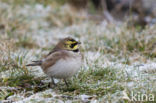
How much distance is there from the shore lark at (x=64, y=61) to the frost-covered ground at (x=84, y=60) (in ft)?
0.81

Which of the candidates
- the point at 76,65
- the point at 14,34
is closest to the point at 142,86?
the point at 76,65

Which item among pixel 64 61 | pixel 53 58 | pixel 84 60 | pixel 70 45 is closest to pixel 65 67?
pixel 64 61

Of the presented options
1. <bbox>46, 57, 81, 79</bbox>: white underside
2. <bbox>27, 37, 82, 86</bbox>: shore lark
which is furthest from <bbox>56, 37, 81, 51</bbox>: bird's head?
<bbox>46, 57, 81, 79</bbox>: white underside

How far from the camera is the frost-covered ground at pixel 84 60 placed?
11.7ft

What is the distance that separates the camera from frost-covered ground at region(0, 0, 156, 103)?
11.7ft

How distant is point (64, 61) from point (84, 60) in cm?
139

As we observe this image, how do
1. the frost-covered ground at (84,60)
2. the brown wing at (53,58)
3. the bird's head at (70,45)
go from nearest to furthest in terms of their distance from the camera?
the frost-covered ground at (84,60) < the brown wing at (53,58) < the bird's head at (70,45)

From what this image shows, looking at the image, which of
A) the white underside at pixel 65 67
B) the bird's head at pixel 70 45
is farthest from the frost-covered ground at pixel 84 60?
the bird's head at pixel 70 45

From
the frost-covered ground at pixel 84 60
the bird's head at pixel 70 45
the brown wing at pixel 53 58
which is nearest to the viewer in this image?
the frost-covered ground at pixel 84 60

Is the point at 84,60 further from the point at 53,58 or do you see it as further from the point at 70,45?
the point at 53,58

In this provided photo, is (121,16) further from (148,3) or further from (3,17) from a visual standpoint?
(3,17)

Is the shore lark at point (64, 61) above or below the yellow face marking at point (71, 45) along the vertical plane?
below

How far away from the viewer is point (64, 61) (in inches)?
143

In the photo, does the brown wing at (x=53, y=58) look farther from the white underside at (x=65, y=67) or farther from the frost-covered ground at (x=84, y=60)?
the frost-covered ground at (x=84, y=60)
